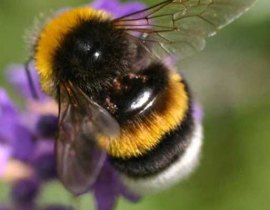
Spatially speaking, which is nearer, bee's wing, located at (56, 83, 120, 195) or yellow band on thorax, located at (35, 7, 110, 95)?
bee's wing, located at (56, 83, 120, 195)

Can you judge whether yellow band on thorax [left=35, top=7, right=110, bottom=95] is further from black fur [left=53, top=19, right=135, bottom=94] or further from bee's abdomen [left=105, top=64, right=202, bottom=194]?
bee's abdomen [left=105, top=64, right=202, bottom=194]

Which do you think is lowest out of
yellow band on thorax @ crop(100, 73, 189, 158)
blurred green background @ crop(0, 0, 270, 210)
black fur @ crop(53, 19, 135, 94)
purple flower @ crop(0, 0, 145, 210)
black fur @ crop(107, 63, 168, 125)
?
blurred green background @ crop(0, 0, 270, 210)

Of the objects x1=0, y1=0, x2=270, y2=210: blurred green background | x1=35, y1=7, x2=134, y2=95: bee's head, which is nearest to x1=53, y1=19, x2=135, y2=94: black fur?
x1=35, y1=7, x2=134, y2=95: bee's head

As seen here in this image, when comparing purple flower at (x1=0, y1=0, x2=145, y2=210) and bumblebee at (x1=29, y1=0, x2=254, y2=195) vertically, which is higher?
bumblebee at (x1=29, y1=0, x2=254, y2=195)

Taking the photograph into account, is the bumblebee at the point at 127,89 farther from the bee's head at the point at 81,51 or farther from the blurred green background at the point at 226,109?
the blurred green background at the point at 226,109

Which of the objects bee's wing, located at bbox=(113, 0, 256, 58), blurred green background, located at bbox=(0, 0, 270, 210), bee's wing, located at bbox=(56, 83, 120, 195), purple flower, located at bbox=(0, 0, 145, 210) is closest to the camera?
Result: bee's wing, located at bbox=(56, 83, 120, 195)

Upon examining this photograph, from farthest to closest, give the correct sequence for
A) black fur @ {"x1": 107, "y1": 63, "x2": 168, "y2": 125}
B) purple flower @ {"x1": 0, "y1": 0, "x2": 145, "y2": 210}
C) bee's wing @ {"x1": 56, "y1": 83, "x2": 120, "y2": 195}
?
purple flower @ {"x1": 0, "y1": 0, "x2": 145, "y2": 210}, black fur @ {"x1": 107, "y1": 63, "x2": 168, "y2": 125}, bee's wing @ {"x1": 56, "y1": 83, "x2": 120, "y2": 195}

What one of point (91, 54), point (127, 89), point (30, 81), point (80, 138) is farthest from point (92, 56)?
point (30, 81)

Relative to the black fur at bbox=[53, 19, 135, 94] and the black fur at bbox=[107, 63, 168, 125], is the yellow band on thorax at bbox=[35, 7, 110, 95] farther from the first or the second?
the black fur at bbox=[107, 63, 168, 125]

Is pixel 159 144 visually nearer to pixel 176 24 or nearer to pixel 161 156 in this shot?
pixel 161 156
